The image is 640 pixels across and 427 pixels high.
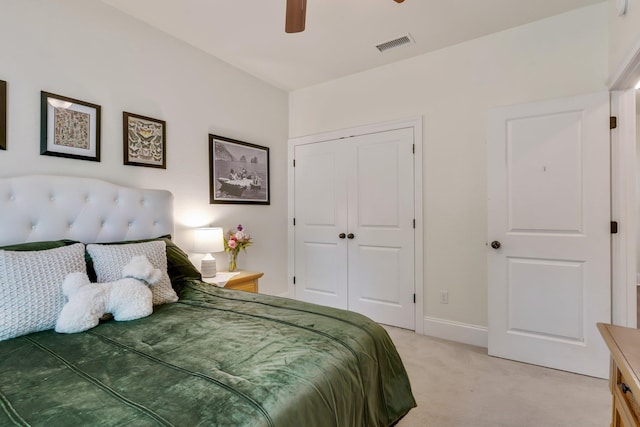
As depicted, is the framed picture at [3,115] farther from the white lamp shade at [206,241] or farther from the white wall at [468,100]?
the white wall at [468,100]

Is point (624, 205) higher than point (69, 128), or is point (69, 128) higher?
point (69, 128)

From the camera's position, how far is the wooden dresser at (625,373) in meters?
0.85

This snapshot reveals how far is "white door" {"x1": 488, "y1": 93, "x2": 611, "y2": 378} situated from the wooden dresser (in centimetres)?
140

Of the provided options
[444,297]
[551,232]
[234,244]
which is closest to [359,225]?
[444,297]

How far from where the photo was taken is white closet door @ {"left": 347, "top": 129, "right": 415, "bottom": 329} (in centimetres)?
319

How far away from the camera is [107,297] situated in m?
1.56

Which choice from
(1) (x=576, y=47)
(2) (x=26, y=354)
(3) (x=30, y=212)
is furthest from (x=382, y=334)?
(1) (x=576, y=47)

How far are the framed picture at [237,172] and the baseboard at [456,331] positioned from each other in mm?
2138

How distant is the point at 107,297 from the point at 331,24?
244cm

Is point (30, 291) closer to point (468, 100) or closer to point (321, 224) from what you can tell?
point (321, 224)

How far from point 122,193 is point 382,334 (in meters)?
2.01

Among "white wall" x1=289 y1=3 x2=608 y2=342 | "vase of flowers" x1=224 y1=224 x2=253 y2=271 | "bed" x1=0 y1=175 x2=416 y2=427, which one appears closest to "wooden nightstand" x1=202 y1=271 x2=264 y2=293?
"vase of flowers" x1=224 y1=224 x2=253 y2=271

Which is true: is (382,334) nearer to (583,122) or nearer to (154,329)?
(154,329)

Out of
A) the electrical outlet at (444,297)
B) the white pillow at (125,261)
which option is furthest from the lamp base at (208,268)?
the electrical outlet at (444,297)
